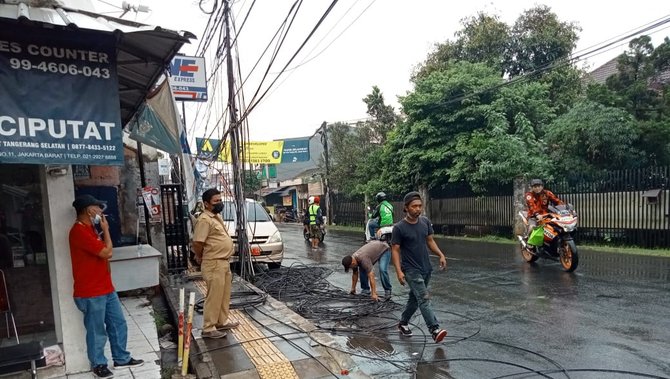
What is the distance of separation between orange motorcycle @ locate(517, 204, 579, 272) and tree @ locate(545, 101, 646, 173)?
224 inches

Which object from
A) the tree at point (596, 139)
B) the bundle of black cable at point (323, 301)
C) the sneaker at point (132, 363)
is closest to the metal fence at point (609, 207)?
the tree at point (596, 139)

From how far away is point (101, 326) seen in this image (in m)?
4.41

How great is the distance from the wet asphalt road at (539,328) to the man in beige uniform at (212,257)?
1.57 metres

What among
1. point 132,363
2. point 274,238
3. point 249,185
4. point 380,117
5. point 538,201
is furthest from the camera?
point 380,117

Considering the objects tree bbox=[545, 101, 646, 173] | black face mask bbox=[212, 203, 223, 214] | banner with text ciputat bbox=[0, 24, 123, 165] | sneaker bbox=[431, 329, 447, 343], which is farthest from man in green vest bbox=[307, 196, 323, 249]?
banner with text ciputat bbox=[0, 24, 123, 165]

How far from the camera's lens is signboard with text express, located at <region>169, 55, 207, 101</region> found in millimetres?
10703

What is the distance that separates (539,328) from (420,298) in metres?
1.52

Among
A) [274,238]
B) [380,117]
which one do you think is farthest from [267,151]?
[274,238]

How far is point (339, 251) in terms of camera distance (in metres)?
15.0

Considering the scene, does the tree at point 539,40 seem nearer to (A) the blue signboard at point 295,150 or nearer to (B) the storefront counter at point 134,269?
(A) the blue signboard at point 295,150

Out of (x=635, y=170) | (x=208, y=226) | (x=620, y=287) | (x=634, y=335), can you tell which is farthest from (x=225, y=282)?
(x=635, y=170)

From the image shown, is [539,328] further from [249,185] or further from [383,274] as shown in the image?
[249,185]

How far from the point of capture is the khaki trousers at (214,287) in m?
5.59

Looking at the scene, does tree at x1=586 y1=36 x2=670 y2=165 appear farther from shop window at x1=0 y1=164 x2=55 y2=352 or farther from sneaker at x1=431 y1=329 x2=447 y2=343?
shop window at x1=0 y1=164 x2=55 y2=352
